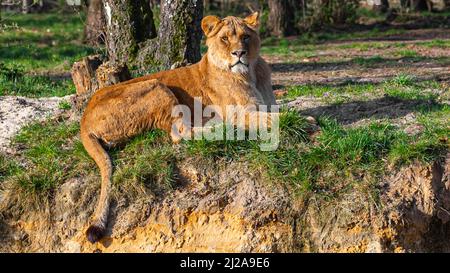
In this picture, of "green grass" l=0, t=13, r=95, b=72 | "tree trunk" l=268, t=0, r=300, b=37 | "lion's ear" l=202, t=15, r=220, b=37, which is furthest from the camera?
"tree trunk" l=268, t=0, r=300, b=37

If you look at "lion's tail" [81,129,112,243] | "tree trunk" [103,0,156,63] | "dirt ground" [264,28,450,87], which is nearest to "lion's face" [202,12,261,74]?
"lion's tail" [81,129,112,243]

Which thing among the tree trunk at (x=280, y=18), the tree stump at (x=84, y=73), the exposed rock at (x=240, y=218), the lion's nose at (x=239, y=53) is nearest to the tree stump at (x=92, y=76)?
the tree stump at (x=84, y=73)

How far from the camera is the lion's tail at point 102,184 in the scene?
7082mm

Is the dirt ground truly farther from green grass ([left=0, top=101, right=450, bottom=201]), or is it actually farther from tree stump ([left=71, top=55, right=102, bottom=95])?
green grass ([left=0, top=101, right=450, bottom=201])

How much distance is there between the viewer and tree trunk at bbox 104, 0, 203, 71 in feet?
32.7

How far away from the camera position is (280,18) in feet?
61.6

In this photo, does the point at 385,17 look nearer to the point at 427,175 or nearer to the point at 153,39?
the point at 153,39

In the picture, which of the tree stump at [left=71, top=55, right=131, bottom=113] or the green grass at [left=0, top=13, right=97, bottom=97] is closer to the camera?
the tree stump at [left=71, top=55, right=131, bottom=113]

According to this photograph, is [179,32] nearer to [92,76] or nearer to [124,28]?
[124,28]

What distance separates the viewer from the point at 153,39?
405 inches

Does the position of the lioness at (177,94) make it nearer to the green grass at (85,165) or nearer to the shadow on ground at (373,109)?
the green grass at (85,165)

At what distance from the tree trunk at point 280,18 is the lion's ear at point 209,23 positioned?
11.0 metres

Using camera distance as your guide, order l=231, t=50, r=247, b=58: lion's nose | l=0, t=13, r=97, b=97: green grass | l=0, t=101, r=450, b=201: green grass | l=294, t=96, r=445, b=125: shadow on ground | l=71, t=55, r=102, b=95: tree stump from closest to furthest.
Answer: l=0, t=101, r=450, b=201: green grass
l=231, t=50, r=247, b=58: lion's nose
l=294, t=96, r=445, b=125: shadow on ground
l=71, t=55, r=102, b=95: tree stump
l=0, t=13, r=97, b=97: green grass

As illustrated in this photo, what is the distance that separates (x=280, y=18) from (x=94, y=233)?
40.8 feet
